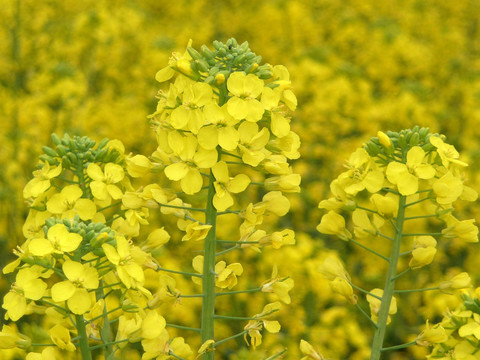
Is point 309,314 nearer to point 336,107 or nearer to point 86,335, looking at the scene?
point 336,107

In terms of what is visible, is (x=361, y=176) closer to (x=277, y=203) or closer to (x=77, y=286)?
(x=277, y=203)

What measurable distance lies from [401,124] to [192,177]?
5871mm

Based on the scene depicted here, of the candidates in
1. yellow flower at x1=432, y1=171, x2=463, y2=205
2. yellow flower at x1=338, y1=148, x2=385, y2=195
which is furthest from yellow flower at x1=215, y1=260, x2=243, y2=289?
yellow flower at x1=432, y1=171, x2=463, y2=205

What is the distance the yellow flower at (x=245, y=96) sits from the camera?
7.17 feet

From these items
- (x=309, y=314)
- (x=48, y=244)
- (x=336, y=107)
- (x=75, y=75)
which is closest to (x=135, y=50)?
(x=75, y=75)

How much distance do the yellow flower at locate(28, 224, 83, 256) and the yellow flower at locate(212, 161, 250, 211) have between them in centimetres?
45

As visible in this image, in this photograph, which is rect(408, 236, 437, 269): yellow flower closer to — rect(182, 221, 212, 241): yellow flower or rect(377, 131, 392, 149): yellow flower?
rect(377, 131, 392, 149): yellow flower

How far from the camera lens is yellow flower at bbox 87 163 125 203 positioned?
229 cm

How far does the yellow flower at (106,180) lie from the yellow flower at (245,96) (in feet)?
1.49

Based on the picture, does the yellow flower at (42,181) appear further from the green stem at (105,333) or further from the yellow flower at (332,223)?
the yellow flower at (332,223)

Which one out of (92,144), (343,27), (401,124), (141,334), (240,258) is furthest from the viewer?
(343,27)

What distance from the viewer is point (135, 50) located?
8.96 metres

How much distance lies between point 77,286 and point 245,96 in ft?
2.41

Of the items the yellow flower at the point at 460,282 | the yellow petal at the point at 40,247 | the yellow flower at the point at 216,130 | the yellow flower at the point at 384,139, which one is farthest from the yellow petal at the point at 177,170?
the yellow flower at the point at 460,282
